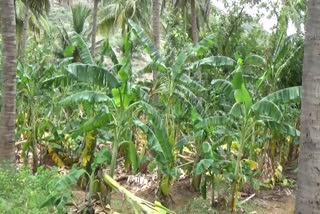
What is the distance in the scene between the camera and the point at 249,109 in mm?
7074

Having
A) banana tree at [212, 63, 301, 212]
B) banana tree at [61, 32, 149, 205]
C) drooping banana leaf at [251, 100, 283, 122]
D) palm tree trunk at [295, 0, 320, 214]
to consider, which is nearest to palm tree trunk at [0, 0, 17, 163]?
banana tree at [61, 32, 149, 205]

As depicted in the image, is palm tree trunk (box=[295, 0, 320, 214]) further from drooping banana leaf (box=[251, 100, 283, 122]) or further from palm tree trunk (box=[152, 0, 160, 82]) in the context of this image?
palm tree trunk (box=[152, 0, 160, 82])

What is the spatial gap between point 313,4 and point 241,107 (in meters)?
3.65

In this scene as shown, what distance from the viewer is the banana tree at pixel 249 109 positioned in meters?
6.65

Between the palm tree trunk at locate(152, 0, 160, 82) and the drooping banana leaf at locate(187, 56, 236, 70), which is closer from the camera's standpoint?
the drooping banana leaf at locate(187, 56, 236, 70)

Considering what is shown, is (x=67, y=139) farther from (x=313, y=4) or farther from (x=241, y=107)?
(x=313, y=4)

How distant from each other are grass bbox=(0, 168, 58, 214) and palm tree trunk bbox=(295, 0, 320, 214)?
2850 millimetres

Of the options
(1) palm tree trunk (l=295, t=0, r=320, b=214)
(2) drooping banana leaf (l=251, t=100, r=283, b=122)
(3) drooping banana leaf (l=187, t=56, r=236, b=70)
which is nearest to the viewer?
(1) palm tree trunk (l=295, t=0, r=320, b=214)

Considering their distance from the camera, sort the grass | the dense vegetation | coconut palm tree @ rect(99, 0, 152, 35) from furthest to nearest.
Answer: coconut palm tree @ rect(99, 0, 152, 35)
the dense vegetation
the grass

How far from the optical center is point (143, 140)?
10766 millimetres

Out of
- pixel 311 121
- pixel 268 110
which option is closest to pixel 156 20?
pixel 268 110

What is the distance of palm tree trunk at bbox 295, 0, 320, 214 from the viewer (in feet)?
12.2

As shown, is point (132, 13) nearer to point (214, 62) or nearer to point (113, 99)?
point (214, 62)

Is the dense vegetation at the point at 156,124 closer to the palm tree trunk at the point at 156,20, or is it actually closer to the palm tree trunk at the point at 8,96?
the palm tree trunk at the point at 156,20
